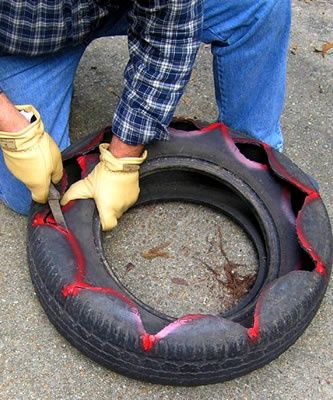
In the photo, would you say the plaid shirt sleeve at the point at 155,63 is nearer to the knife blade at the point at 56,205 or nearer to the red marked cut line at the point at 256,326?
the knife blade at the point at 56,205

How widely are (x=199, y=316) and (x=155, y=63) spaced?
2.24 feet

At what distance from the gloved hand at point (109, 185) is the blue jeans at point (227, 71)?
30cm

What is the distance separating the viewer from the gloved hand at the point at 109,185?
2078 mm

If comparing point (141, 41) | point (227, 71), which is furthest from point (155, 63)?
point (227, 71)

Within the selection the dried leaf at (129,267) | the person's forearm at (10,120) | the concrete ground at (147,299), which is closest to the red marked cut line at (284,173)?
the concrete ground at (147,299)

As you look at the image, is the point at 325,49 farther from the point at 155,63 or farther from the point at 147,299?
the point at 147,299

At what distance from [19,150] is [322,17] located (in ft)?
6.54

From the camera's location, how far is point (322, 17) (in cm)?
345

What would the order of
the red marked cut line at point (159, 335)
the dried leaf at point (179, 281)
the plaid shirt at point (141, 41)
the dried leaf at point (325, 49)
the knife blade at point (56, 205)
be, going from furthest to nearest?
the dried leaf at point (325, 49) → the dried leaf at point (179, 281) → the knife blade at point (56, 205) → the plaid shirt at point (141, 41) → the red marked cut line at point (159, 335)

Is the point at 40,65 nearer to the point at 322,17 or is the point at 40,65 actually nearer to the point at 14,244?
the point at 14,244

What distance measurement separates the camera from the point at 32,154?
199 cm

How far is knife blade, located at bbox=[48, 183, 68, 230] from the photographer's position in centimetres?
207

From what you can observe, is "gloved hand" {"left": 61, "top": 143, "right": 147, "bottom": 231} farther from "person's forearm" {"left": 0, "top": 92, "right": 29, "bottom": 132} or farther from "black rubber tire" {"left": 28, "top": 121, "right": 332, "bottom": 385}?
"person's forearm" {"left": 0, "top": 92, "right": 29, "bottom": 132}

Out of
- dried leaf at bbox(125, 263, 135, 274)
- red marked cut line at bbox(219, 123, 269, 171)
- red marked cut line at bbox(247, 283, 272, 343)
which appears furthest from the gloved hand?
red marked cut line at bbox(247, 283, 272, 343)
